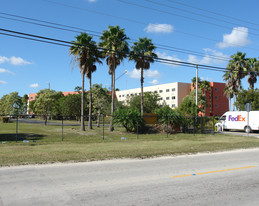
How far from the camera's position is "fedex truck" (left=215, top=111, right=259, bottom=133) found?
26.7 m

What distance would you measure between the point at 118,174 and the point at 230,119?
25.0 metres

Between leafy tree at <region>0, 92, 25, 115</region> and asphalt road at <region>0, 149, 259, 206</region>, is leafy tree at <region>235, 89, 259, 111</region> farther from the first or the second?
leafy tree at <region>0, 92, 25, 115</region>

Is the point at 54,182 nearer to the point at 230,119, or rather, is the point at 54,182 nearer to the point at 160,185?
the point at 160,185

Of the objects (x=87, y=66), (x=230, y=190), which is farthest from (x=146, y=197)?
(x=87, y=66)

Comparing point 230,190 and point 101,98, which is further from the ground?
point 101,98

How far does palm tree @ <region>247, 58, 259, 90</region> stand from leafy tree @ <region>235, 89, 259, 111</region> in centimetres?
184

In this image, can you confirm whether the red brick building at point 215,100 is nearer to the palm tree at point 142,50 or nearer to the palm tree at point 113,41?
the palm tree at point 142,50

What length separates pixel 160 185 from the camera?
20.9 feet

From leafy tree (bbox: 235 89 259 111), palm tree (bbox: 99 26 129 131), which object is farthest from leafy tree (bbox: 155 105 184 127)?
leafy tree (bbox: 235 89 259 111)

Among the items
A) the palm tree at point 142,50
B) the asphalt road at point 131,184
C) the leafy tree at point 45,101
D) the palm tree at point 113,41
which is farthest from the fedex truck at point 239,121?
Result: the leafy tree at point 45,101

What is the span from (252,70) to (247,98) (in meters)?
5.11

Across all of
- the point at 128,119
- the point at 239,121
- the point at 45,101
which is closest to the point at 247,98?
the point at 239,121

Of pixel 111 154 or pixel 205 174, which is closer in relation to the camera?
pixel 205 174

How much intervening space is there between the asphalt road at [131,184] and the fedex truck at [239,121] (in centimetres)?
1930
